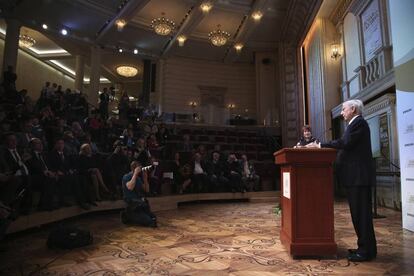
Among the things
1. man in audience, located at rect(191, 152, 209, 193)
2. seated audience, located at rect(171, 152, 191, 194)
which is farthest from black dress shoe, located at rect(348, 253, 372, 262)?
man in audience, located at rect(191, 152, 209, 193)

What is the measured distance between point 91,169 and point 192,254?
2535 millimetres

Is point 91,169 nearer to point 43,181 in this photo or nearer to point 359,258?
point 43,181

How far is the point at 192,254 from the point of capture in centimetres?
248

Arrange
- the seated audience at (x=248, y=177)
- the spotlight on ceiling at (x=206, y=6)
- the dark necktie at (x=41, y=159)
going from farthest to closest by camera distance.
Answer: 1. the spotlight on ceiling at (x=206, y=6)
2. the seated audience at (x=248, y=177)
3. the dark necktie at (x=41, y=159)

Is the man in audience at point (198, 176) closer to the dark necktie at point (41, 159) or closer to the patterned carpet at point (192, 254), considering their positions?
the patterned carpet at point (192, 254)

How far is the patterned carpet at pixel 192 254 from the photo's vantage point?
6.81 ft

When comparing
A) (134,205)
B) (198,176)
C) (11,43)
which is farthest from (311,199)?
(11,43)

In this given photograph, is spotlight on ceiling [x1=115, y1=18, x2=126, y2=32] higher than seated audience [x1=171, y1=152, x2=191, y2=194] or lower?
higher

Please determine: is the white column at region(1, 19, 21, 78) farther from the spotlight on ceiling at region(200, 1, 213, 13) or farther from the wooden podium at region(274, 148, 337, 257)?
the wooden podium at region(274, 148, 337, 257)

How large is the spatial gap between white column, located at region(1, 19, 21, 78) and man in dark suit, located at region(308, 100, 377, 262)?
9050mm

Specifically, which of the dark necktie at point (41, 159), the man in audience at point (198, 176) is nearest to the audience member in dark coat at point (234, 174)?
the man in audience at point (198, 176)

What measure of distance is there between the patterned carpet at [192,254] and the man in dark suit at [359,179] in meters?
0.12

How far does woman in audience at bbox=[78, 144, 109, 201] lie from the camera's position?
4.39 metres

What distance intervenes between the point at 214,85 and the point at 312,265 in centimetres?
1126
